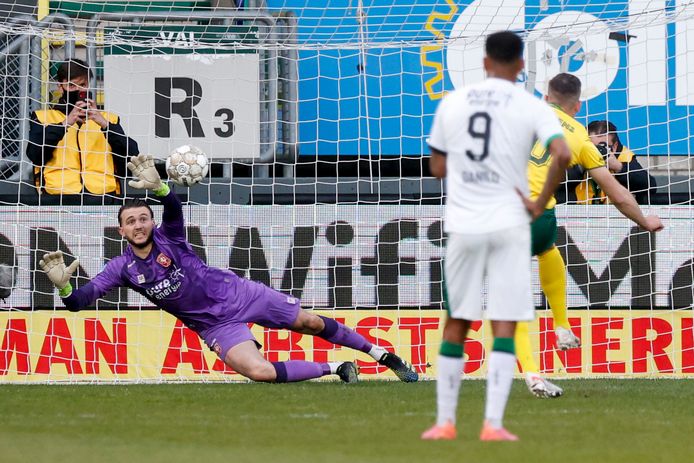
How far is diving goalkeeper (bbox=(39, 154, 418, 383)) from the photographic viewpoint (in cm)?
947

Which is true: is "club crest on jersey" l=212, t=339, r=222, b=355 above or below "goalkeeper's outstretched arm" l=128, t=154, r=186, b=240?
below

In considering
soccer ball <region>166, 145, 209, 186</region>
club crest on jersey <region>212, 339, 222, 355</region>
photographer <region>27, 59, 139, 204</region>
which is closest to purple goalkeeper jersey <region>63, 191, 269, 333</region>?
club crest on jersey <region>212, 339, 222, 355</region>

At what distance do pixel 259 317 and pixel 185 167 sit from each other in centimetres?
122

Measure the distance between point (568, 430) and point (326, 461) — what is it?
172cm

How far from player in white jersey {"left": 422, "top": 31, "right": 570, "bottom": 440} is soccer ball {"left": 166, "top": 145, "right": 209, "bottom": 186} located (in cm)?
414

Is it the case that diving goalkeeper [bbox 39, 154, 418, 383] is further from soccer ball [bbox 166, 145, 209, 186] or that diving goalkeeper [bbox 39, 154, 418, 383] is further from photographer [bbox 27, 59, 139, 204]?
photographer [bbox 27, 59, 139, 204]

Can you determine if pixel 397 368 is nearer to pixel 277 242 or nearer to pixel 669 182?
pixel 277 242

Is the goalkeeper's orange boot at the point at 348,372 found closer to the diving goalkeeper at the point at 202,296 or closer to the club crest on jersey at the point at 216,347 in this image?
the diving goalkeeper at the point at 202,296

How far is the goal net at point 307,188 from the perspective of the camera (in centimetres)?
1154

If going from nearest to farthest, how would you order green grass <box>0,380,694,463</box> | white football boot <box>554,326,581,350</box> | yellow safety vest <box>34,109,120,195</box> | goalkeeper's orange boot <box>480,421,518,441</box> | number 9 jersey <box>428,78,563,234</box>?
green grass <box>0,380,694,463</box> < goalkeeper's orange boot <box>480,421,518,441</box> < number 9 jersey <box>428,78,563,234</box> < white football boot <box>554,326,581,350</box> < yellow safety vest <box>34,109,120,195</box>

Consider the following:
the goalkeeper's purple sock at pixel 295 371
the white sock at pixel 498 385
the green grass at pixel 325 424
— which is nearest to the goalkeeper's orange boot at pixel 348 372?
the green grass at pixel 325 424

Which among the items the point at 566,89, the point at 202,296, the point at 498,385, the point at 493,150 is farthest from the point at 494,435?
the point at 202,296

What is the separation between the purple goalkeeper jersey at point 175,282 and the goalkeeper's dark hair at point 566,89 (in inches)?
108

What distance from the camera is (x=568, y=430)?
6516 mm
